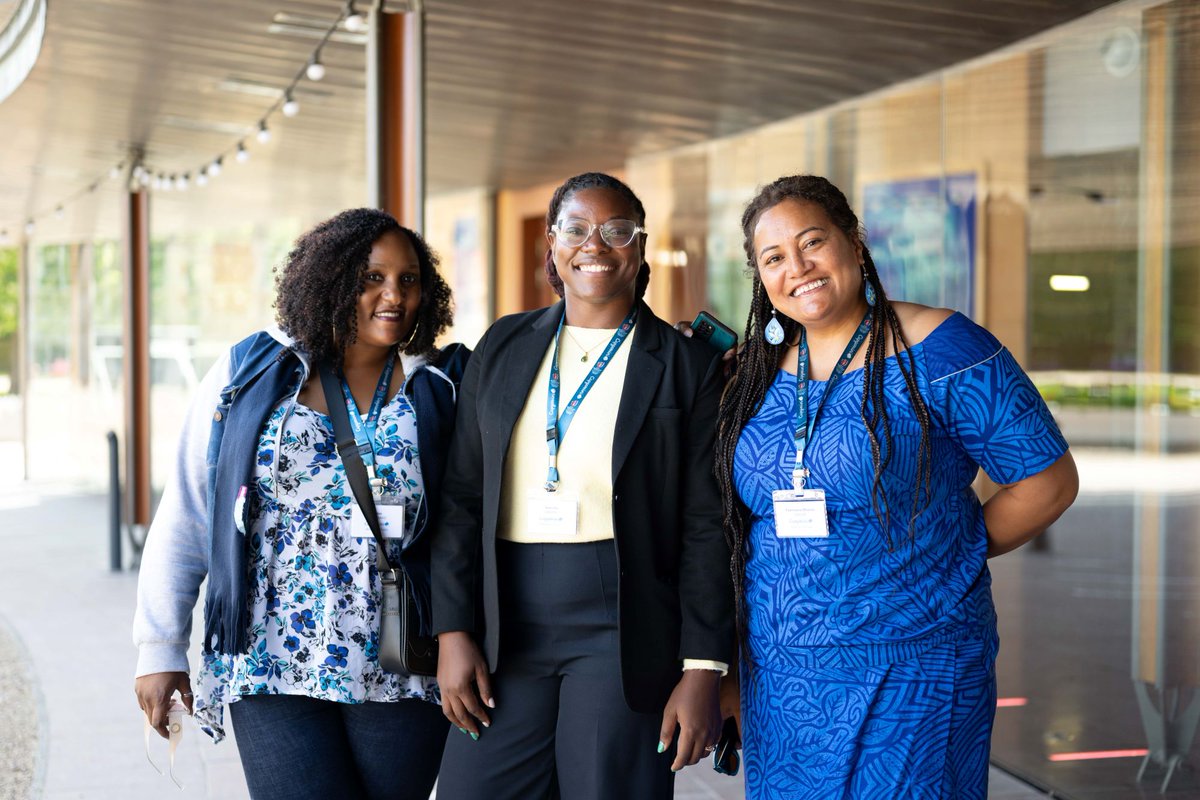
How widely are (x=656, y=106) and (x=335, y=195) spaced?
5.56 m

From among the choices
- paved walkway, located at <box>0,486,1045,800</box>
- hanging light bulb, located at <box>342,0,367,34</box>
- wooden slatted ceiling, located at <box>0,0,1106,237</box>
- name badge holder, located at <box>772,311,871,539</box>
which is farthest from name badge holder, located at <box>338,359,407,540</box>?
wooden slatted ceiling, located at <box>0,0,1106,237</box>

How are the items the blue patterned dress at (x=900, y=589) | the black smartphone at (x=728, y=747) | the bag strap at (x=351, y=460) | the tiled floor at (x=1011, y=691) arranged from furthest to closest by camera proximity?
the tiled floor at (x=1011, y=691) < the black smartphone at (x=728, y=747) < the bag strap at (x=351, y=460) < the blue patterned dress at (x=900, y=589)

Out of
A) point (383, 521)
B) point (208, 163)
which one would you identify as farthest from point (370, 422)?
point (208, 163)

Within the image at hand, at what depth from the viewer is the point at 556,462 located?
7.85ft

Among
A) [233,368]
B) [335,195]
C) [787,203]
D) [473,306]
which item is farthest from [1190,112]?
[473,306]

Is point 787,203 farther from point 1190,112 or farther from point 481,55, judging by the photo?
point 481,55

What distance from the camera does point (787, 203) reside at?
239 centimetres

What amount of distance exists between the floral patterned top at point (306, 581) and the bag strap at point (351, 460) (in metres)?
0.02

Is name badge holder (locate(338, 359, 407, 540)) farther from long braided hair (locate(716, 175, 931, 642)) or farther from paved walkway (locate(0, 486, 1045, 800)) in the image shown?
paved walkway (locate(0, 486, 1045, 800))

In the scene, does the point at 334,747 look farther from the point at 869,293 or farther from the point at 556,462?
the point at 869,293

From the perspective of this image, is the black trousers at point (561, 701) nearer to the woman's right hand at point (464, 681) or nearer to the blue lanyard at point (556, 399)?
the woman's right hand at point (464, 681)

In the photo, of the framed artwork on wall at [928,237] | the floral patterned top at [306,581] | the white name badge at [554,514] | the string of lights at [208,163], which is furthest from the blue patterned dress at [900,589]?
the string of lights at [208,163]

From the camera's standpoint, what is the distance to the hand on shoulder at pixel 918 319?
2.31 m

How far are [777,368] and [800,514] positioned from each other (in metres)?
0.33
